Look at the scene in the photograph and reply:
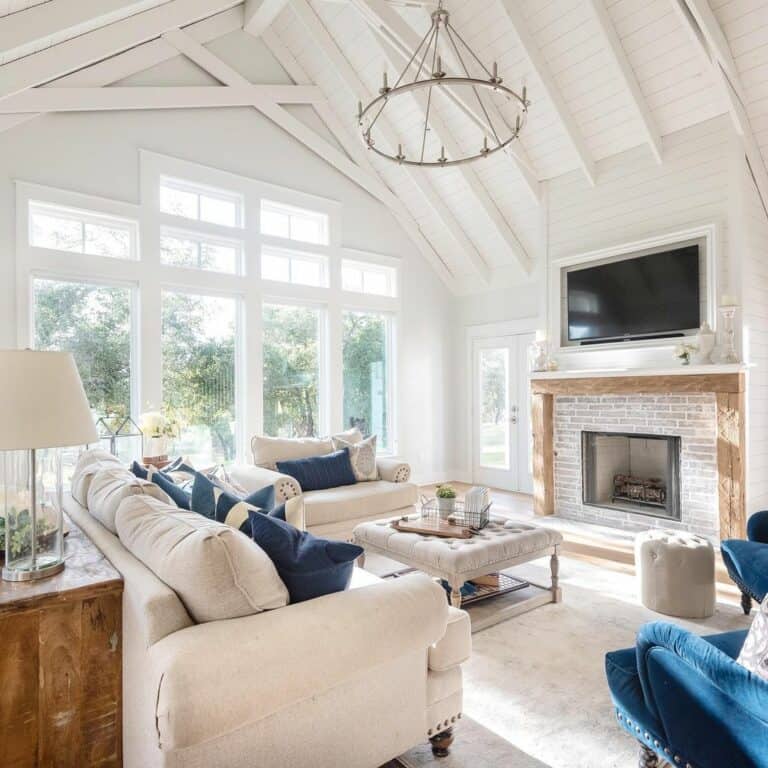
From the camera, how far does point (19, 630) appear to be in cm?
154

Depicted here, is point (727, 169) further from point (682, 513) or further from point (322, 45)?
point (322, 45)

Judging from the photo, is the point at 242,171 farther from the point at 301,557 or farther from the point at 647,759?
the point at 647,759

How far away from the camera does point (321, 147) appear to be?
6.12 metres

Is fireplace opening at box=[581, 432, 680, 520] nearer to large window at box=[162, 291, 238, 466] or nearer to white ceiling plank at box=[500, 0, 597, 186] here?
white ceiling plank at box=[500, 0, 597, 186]

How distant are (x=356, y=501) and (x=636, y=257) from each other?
329 cm

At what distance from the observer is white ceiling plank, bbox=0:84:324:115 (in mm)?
4301

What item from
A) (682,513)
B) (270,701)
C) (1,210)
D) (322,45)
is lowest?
(682,513)

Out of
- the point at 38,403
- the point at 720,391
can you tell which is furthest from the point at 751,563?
the point at 38,403

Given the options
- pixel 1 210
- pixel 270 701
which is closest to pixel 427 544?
pixel 270 701

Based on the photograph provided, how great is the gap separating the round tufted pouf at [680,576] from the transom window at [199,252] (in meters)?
4.56

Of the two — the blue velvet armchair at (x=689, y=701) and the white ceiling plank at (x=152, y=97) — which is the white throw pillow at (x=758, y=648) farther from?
the white ceiling plank at (x=152, y=97)

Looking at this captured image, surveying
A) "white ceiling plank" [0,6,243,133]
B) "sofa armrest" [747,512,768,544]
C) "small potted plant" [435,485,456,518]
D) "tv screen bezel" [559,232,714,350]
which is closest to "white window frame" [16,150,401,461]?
"white ceiling plank" [0,6,243,133]

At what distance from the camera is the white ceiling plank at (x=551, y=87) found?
4.36m

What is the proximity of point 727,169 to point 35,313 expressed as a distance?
18.8 ft
